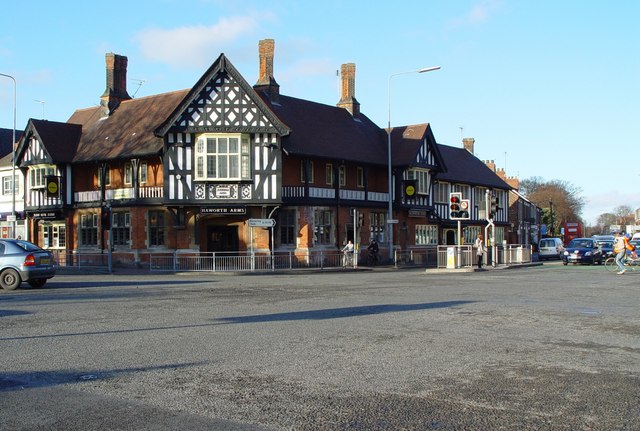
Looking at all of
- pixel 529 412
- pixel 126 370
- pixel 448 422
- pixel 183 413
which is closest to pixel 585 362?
pixel 529 412

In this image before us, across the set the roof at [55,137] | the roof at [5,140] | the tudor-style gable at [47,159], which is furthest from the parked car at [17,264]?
the roof at [5,140]

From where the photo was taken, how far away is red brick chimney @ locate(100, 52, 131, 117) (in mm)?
43875

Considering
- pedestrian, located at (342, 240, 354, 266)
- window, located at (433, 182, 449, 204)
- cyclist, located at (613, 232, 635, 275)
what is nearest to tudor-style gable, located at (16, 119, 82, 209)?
pedestrian, located at (342, 240, 354, 266)

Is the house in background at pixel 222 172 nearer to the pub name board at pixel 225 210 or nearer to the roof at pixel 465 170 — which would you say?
the pub name board at pixel 225 210

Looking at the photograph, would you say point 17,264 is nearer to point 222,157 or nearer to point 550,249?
point 222,157

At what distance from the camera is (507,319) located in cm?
1375

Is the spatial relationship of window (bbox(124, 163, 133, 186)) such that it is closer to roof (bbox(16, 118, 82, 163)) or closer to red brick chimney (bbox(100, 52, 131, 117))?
roof (bbox(16, 118, 82, 163))

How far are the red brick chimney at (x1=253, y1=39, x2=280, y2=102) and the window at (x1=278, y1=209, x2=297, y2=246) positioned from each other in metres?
7.62

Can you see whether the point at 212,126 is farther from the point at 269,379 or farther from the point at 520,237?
the point at 520,237

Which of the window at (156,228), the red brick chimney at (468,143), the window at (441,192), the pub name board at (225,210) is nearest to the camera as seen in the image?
the pub name board at (225,210)

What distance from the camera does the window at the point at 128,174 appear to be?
39.2m

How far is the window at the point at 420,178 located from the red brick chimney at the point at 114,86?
20170mm

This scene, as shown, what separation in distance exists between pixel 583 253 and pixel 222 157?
22.2m

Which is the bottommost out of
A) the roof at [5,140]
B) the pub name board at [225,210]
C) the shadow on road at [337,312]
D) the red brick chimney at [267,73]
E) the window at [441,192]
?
the shadow on road at [337,312]
